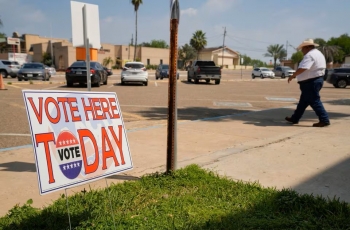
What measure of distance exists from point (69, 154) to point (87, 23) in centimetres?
281

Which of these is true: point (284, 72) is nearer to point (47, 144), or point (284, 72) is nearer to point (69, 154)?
point (69, 154)

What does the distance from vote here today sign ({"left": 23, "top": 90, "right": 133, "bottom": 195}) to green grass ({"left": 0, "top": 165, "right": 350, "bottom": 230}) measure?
505mm

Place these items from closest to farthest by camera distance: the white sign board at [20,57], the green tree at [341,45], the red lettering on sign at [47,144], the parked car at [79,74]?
the red lettering on sign at [47,144] < the parked car at [79,74] < the white sign board at [20,57] < the green tree at [341,45]

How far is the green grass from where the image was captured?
276cm

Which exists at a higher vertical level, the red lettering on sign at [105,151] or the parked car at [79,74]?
the parked car at [79,74]

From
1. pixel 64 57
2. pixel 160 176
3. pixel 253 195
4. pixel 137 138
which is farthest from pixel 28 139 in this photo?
pixel 64 57

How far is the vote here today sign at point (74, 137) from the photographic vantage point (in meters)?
2.35

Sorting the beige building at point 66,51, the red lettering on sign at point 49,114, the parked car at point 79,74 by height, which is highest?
the beige building at point 66,51

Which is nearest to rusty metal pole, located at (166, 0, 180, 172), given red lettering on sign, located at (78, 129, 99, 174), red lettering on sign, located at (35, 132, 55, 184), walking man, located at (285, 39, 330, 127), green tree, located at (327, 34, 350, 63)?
red lettering on sign, located at (78, 129, 99, 174)

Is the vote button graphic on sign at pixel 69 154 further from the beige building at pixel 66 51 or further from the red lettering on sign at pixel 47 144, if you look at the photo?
the beige building at pixel 66 51

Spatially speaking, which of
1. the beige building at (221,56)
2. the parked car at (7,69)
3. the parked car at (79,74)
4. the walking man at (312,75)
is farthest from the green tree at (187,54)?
the walking man at (312,75)

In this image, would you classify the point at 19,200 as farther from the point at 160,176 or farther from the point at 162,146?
the point at 162,146

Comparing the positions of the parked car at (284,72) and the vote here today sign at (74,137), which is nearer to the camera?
the vote here today sign at (74,137)

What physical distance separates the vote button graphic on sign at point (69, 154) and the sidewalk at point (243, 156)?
101 centimetres
